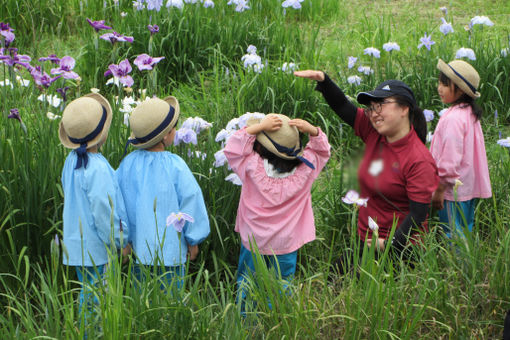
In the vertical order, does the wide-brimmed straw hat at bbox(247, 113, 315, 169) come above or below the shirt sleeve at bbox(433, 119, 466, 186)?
above

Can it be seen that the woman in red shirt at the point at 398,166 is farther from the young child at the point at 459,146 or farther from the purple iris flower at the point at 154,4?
the purple iris flower at the point at 154,4

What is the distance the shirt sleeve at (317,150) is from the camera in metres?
2.58

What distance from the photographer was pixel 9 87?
11.9 feet

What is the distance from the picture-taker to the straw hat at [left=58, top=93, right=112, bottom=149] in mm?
2305

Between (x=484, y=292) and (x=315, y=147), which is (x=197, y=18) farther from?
(x=484, y=292)

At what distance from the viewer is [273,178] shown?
2.50m

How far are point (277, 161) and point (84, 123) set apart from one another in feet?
2.68

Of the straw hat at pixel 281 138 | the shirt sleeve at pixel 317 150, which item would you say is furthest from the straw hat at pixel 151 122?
the shirt sleeve at pixel 317 150

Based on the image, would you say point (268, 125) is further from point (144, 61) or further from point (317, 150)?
point (144, 61)

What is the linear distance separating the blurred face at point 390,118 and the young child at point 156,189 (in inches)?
35.1

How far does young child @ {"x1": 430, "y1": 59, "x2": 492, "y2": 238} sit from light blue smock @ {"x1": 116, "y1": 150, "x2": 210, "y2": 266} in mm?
1235

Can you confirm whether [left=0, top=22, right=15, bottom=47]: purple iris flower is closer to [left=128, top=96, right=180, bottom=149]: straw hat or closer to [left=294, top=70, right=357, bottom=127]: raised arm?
[left=128, top=96, right=180, bottom=149]: straw hat

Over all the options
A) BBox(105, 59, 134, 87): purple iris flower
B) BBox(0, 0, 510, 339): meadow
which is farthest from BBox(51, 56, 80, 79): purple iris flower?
A: BBox(105, 59, 134, 87): purple iris flower

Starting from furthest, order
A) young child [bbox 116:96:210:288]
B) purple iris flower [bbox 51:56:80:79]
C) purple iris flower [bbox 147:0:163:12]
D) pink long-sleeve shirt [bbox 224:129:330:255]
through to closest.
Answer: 1. purple iris flower [bbox 147:0:163:12]
2. purple iris flower [bbox 51:56:80:79]
3. pink long-sleeve shirt [bbox 224:129:330:255]
4. young child [bbox 116:96:210:288]
